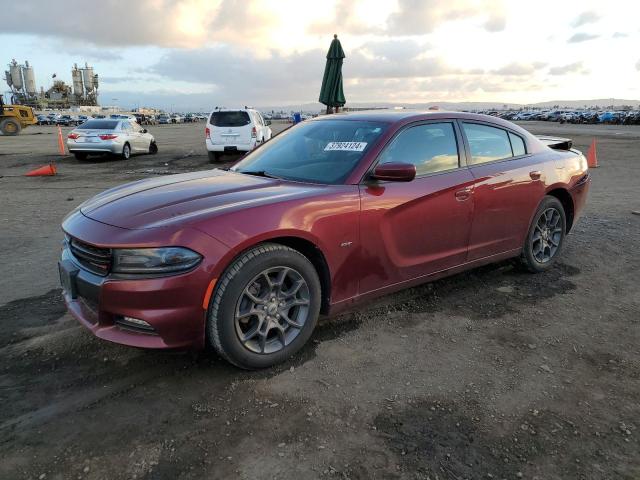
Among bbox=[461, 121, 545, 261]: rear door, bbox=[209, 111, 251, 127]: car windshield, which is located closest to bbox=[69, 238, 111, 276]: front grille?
bbox=[461, 121, 545, 261]: rear door

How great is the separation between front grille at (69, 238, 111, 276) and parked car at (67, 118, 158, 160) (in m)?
14.1

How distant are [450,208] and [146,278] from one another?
232 cm

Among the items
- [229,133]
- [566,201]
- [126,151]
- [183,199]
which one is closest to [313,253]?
[183,199]

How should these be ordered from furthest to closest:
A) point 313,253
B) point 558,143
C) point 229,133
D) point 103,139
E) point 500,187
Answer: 1. point 103,139
2. point 229,133
3. point 558,143
4. point 500,187
5. point 313,253

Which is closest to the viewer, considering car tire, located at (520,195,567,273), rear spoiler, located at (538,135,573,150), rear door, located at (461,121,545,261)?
rear door, located at (461,121,545,261)

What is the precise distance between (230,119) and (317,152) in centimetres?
1221

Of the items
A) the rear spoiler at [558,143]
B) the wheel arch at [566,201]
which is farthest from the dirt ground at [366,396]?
the rear spoiler at [558,143]

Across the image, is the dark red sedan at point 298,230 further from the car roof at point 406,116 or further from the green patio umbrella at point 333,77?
the green patio umbrella at point 333,77

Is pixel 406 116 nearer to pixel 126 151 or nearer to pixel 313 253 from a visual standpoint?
pixel 313 253

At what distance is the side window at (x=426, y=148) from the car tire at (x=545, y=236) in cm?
129

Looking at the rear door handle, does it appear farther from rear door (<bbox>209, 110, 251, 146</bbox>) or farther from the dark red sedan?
rear door (<bbox>209, 110, 251, 146</bbox>)

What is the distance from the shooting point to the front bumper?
266 cm

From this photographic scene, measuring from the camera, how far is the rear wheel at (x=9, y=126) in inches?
1192

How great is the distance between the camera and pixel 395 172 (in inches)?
128
